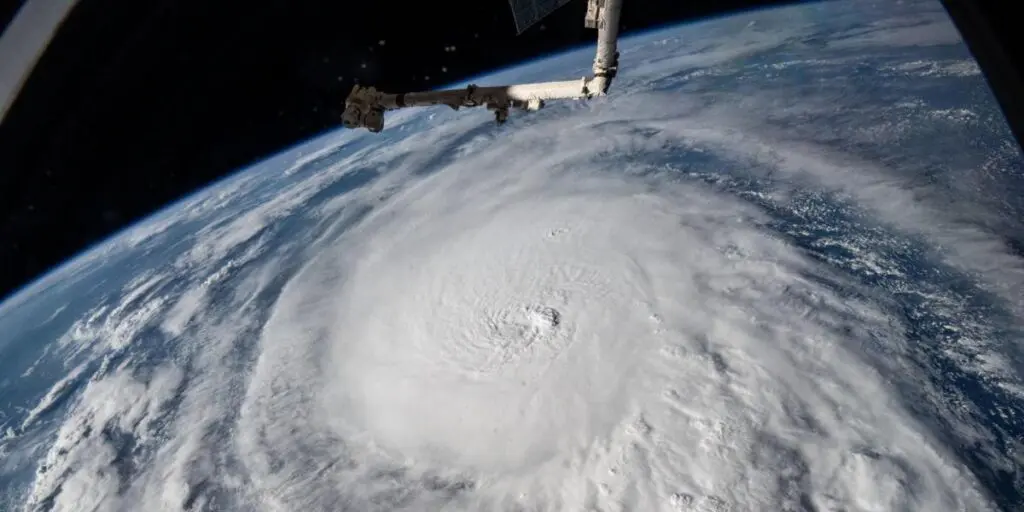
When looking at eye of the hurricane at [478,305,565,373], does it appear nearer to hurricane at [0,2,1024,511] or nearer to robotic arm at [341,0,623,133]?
hurricane at [0,2,1024,511]

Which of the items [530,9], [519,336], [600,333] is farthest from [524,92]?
[519,336]

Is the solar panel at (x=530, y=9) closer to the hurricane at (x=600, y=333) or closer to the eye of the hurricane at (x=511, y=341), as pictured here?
the hurricane at (x=600, y=333)

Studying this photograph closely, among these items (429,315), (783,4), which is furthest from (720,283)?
(783,4)

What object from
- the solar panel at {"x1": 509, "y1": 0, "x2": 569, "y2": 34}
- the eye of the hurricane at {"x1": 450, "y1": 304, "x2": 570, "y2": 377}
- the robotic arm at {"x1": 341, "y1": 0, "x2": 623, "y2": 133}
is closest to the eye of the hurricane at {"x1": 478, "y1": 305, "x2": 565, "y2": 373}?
the eye of the hurricane at {"x1": 450, "y1": 304, "x2": 570, "y2": 377}

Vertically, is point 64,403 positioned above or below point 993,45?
below

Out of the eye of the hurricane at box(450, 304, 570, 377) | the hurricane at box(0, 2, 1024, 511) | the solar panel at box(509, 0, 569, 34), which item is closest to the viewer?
the solar panel at box(509, 0, 569, 34)

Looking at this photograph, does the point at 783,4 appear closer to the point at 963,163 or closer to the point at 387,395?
the point at 963,163

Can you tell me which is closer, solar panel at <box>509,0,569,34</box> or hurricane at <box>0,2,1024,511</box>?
solar panel at <box>509,0,569,34</box>

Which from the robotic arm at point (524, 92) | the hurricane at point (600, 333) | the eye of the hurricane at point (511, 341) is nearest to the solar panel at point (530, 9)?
the robotic arm at point (524, 92)
